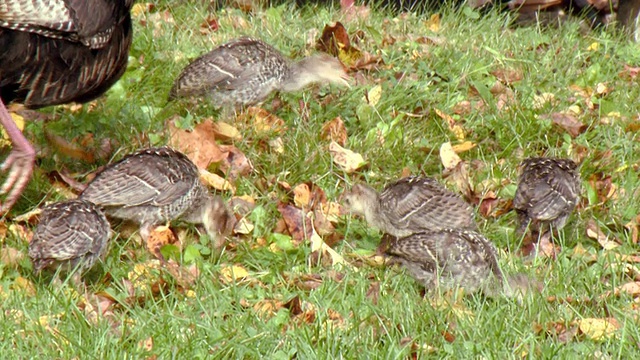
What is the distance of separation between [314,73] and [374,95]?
18.1 inches

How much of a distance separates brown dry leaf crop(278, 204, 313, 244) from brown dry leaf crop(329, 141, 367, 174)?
23.0 inches

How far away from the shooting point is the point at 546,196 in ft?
19.0

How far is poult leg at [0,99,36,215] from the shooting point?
577 cm

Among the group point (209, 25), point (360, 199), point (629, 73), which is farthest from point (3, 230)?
point (629, 73)

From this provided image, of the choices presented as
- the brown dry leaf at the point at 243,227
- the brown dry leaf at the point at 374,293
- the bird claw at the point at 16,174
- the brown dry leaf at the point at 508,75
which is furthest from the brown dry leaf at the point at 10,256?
the brown dry leaf at the point at 508,75

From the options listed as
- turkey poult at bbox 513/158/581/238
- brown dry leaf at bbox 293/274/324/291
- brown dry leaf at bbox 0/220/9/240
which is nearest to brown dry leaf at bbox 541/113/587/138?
turkey poult at bbox 513/158/581/238

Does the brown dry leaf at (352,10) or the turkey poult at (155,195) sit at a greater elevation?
the turkey poult at (155,195)

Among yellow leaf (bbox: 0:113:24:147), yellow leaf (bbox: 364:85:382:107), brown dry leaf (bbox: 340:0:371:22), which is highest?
yellow leaf (bbox: 364:85:382:107)

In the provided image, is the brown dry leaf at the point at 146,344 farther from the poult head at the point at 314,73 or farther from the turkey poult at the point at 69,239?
the poult head at the point at 314,73

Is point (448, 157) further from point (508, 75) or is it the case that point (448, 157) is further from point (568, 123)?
point (508, 75)

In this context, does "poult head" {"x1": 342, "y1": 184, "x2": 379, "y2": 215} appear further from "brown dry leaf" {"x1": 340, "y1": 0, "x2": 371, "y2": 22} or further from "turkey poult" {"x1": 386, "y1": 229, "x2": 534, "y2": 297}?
"brown dry leaf" {"x1": 340, "y1": 0, "x2": 371, "y2": 22}

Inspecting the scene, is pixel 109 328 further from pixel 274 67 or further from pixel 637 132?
pixel 637 132

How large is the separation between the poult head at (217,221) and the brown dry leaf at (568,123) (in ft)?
8.21

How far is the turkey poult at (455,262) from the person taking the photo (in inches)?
201
